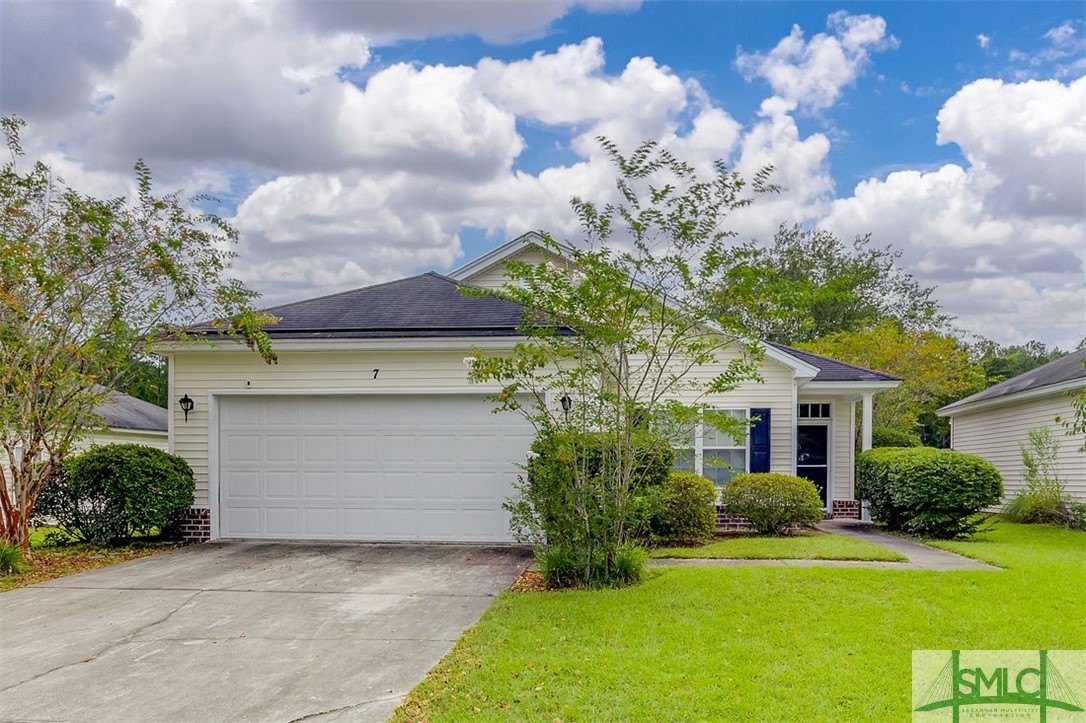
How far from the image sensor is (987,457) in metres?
17.6

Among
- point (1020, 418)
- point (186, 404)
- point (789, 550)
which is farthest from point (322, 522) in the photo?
point (1020, 418)

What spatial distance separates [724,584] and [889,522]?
6.10 metres

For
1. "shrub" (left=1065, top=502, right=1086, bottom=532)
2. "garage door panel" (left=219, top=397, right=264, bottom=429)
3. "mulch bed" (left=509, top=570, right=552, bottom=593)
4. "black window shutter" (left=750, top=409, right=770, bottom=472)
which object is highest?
"garage door panel" (left=219, top=397, right=264, bottom=429)

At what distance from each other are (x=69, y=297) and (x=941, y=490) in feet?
39.8

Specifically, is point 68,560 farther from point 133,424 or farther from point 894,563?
point 133,424

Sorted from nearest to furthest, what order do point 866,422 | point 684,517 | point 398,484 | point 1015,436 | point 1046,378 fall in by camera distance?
point 684,517 → point 398,484 → point 866,422 → point 1046,378 → point 1015,436

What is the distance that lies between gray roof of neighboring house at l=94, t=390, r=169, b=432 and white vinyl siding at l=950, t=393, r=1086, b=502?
22.6m

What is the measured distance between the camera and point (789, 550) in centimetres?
900

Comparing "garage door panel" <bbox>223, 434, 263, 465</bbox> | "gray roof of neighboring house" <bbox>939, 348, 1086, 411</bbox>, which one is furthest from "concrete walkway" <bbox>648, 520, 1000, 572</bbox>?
"gray roof of neighboring house" <bbox>939, 348, 1086, 411</bbox>

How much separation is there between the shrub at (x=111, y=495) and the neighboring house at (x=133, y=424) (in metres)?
9.87

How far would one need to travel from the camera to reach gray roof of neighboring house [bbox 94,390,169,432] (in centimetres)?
2109

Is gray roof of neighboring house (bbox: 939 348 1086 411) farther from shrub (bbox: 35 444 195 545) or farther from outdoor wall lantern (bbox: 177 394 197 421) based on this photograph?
shrub (bbox: 35 444 195 545)

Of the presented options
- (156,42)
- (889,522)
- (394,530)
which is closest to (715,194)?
(394,530)

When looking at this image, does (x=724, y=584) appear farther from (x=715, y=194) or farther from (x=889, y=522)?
(x=889, y=522)
